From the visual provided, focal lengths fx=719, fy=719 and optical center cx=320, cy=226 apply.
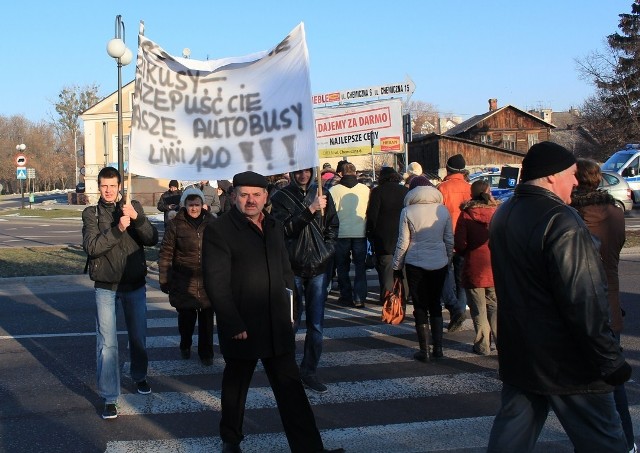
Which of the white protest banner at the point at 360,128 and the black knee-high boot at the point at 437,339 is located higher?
the white protest banner at the point at 360,128

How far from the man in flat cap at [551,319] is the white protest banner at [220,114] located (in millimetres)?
2484

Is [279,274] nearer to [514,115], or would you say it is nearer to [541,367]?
[541,367]

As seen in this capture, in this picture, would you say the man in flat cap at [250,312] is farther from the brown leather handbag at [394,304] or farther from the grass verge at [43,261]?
the grass verge at [43,261]

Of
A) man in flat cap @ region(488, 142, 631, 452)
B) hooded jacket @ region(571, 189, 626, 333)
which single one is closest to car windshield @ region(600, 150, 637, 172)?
hooded jacket @ region(571, 189, 626, 333)

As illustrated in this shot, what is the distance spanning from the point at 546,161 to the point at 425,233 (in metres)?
3.72

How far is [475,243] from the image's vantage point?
23.4 feet

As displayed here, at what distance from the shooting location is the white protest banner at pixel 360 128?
955 inches

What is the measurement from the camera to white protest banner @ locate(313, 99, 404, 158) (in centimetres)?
2427

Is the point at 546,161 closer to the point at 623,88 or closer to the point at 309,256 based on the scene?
the point at 309,256

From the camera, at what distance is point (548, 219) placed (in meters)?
3.15

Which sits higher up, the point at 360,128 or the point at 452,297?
the point at 360,128

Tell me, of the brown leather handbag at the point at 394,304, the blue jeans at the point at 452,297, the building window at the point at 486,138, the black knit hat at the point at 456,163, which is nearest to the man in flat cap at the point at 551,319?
the brown leather handbag at the point at 394,304

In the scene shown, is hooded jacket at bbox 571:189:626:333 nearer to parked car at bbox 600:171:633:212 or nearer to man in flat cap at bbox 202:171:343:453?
man in flat cap at bbox 202:171:343:453

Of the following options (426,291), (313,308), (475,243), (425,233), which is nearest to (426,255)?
(425,233)
